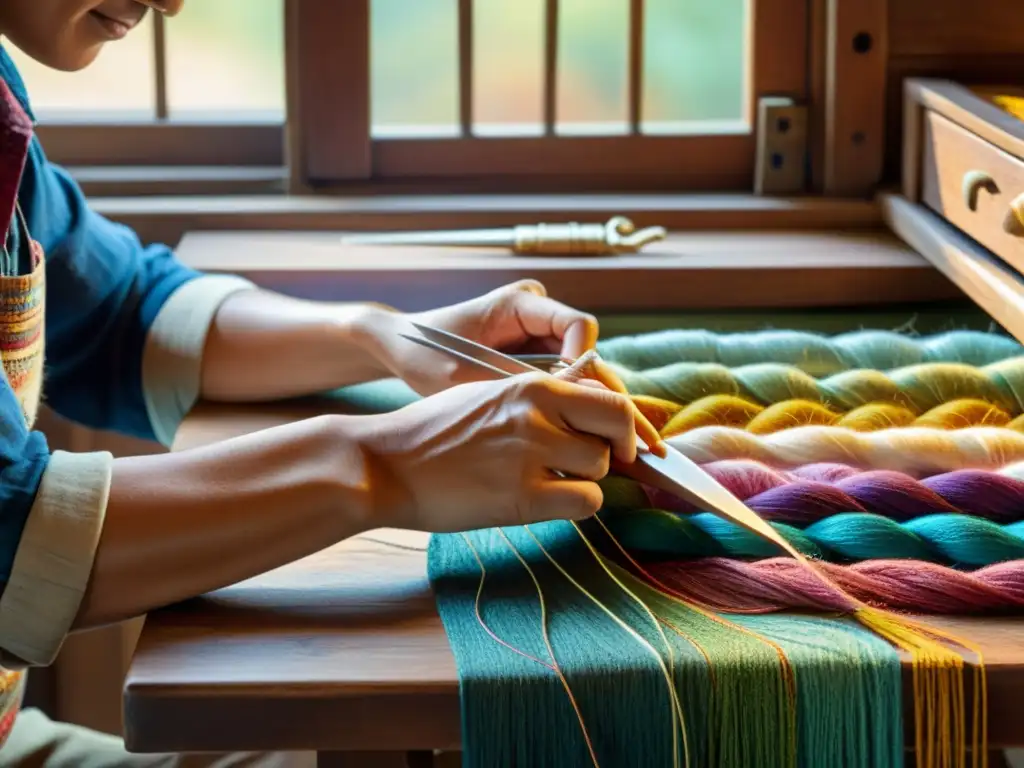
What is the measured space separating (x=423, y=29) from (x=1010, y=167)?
849 mm

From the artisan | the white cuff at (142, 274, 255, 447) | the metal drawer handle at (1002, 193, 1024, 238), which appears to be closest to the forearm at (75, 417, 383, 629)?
the artisan

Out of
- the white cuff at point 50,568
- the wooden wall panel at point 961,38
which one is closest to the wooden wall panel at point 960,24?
the wooden wall panel at point 961,38

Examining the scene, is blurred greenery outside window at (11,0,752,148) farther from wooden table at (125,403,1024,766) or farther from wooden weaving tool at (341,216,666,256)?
wooden table at (125,403,1024,766)

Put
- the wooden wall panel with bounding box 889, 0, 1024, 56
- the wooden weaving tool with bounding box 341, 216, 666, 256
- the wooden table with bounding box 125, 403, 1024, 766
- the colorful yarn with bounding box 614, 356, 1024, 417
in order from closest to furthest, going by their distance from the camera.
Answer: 1. the wooden table with bounding box 125, 403, 1024, 766
2. the colorful yarn with bounding box 614, 356, 1024, 417
3. the wooden weaving tool with bounding box 341, 216, 666, 256
4. the wooden wall panel with bounding box 889, 0, 1024, 56

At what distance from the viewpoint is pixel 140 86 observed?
6.07 feet

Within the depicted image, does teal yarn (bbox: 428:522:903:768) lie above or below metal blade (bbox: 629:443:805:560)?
below

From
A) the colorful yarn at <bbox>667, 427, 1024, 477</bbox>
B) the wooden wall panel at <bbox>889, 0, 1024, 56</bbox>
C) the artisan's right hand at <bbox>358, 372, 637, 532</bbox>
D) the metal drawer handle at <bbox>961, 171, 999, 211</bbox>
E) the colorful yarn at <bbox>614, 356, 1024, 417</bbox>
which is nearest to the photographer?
the artisan's right hand at <bbox>358, 372, 637, 532</bbox>

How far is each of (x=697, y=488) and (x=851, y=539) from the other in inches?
4.1

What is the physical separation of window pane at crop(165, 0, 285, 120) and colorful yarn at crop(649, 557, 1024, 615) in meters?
1.10

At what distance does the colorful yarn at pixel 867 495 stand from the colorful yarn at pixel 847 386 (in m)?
0.17

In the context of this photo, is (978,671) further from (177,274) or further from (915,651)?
(177,274)

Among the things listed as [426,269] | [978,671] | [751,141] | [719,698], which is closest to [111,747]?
[426,269]

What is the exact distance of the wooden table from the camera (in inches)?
29.9

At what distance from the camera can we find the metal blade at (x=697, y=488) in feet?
2.90
